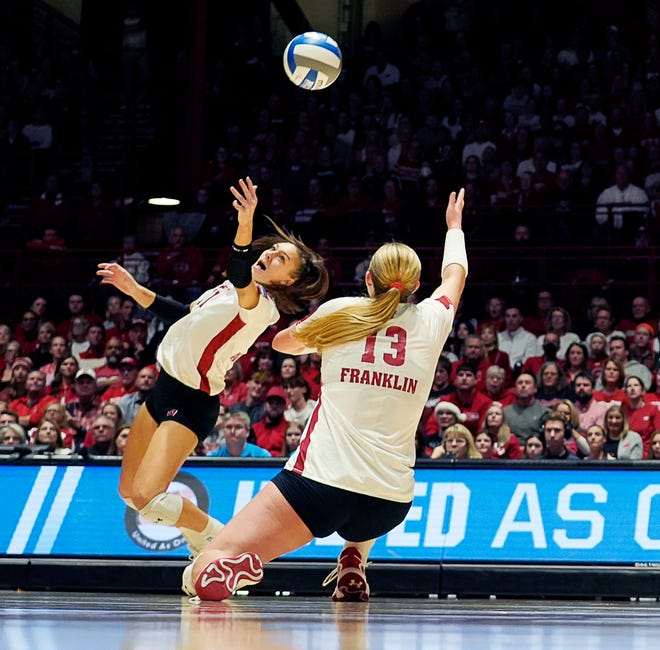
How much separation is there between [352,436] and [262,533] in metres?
0.55

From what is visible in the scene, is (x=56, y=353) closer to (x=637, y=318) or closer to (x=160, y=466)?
(x=637, y=318)

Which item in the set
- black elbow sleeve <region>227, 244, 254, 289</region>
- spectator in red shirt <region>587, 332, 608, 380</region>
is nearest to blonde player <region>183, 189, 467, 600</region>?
black elbow sleeve <region>227, 244, 254, 289</region>

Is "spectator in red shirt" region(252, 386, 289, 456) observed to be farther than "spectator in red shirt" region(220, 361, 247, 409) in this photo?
No

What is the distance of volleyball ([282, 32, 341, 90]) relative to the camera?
30.2 feet

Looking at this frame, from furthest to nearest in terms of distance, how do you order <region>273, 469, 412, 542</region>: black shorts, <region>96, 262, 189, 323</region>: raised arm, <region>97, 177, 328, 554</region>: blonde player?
1. <region>96, 262, 189, 323</region>: raised arm
2. <region>97, 177, 328, 554</region>: blonde player
3. <region>273, 469, 412, 542</region>: black shorts

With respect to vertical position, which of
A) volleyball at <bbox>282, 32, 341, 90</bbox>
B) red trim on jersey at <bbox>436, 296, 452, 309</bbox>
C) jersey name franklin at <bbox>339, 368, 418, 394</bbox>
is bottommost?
jersey name franklin at <bbox>339, 368, 418, 394</bbox>

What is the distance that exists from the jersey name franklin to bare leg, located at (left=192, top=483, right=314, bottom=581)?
0.57m

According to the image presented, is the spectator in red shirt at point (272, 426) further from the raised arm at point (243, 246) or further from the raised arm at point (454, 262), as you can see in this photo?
the raised arm at point (454, 262)

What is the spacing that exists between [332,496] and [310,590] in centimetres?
377

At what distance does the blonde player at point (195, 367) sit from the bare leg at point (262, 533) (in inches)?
74.2

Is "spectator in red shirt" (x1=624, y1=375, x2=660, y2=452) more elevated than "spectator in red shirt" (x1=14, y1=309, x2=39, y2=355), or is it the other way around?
"spectator in red shirt" (x1=14, y1=309, x2=39, y2=355)

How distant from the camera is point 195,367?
699cm

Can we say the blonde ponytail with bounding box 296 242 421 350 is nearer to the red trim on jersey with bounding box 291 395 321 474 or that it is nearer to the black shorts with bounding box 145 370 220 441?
the red trim on jersey with bounding box 291 395 321 474

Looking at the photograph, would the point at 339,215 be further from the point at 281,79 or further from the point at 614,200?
the point at 281,79
